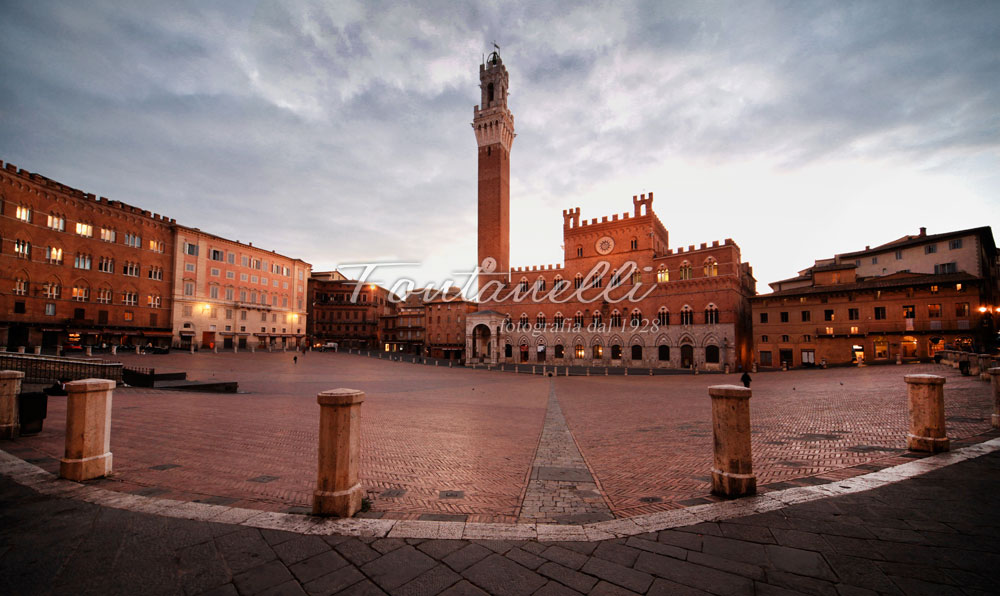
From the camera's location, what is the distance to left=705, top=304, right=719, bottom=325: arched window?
3731 centimetres

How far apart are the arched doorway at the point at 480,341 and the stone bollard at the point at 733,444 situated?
145 feet

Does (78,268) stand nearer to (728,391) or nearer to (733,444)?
(728,391)

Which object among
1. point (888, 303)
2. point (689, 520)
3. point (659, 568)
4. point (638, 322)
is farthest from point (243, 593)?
point (888, 303)

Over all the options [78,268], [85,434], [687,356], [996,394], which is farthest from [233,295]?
[996,394]

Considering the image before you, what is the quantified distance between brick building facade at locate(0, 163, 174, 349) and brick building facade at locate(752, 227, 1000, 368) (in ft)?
212

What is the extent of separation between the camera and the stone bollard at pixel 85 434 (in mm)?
4946

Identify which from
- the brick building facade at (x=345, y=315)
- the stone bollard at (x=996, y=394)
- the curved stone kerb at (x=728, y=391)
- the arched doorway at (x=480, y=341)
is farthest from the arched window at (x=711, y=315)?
the brick building facade at (x=345, y=315)

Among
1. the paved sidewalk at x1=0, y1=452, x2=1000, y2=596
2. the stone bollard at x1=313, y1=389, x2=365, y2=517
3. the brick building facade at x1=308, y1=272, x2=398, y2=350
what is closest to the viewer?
the paved sidewalk at x1=0, y1=452, x2=1000, y2=596

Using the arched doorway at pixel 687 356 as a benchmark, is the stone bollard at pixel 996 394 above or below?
above

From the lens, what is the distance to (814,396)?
605 inches

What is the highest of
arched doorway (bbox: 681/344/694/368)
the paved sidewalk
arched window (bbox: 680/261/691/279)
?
arched window (bbox: 680/261/691/279)

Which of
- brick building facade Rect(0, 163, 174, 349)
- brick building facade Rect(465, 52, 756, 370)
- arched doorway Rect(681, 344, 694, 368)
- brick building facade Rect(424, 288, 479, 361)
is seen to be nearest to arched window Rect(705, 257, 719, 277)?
brick building facade Rect(465, 52, 756, 370)

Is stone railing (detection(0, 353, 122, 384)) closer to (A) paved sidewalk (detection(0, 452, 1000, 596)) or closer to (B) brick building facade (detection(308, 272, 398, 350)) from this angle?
(A) paved sidewalk (detection(0, 452, 1000, 596))

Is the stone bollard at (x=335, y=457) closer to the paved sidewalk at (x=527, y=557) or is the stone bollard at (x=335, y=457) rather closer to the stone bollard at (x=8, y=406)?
the paved sidewalk at (x=527, y=557)
